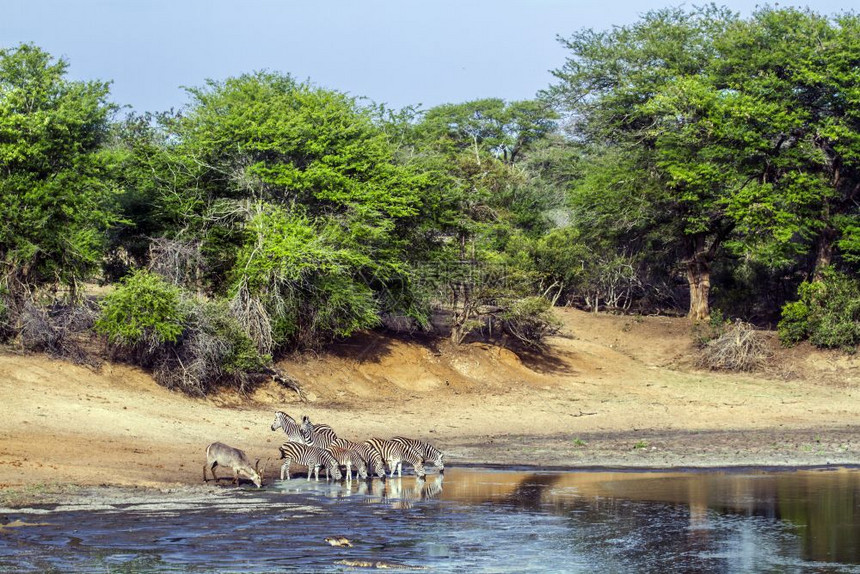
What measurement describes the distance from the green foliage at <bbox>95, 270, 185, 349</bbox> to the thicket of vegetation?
0.06m

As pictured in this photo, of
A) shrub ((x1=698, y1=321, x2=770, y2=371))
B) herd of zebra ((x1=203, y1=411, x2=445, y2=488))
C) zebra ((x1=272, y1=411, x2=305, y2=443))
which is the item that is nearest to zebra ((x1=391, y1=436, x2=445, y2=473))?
herd of zebra ((x1=203, y1=411, x2=445, y2=488))

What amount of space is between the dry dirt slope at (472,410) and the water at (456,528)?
97.3 inches

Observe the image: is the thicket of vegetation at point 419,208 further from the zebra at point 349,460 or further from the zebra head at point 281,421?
the zebra at point 349,460

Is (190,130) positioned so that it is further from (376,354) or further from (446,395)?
(446,395)

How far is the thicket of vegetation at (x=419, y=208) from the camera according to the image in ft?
85.5

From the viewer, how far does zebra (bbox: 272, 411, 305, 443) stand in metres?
20.8

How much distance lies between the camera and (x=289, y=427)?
2098 centimetres

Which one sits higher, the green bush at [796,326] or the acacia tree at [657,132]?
the acacia tree at [657,132]

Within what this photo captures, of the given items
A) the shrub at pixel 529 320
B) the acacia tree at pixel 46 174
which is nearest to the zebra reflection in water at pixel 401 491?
the acacia tree at pixel 46 174

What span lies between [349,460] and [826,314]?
75.9 feet

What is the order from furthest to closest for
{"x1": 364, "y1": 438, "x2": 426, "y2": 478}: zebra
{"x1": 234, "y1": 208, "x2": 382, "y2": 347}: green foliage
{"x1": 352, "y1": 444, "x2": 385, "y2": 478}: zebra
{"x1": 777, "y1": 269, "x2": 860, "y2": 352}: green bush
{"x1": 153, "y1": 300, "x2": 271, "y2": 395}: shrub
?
{"x1": 777, "y1": 269, "x2": 860, "y2": 352}: green bush → {"x1": 234, "y1": 208, "x2": 382, "y2": 347}: green foliage → {"x1": 153, "y1": 300, "x2": 271, "y2": 395}: shrub → {"x1": 364, "y1": 438, "x2": 426, "y2": 478}: zebra → {"x1": 352, "y1": 444, "x2": 385, "y2": 478}: zebra

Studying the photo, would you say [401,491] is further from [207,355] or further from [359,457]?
[207,355]

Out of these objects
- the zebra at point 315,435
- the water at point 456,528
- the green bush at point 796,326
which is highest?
the green bush at point 796,326

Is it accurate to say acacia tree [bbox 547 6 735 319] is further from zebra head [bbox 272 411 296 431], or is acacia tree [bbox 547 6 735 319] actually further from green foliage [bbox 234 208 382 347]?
zebra head [bbox 272 411 296 431]
